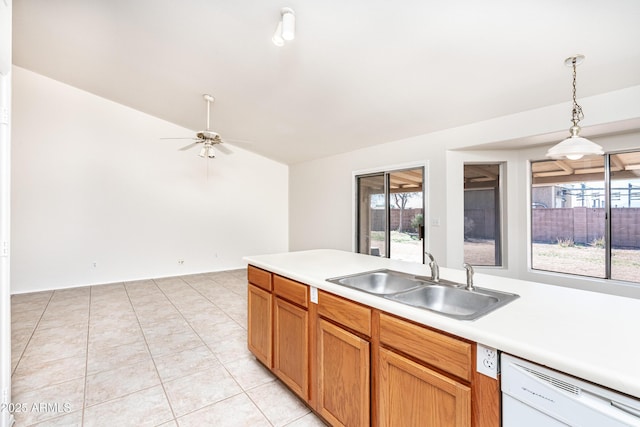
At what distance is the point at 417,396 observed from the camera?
3.86 ft

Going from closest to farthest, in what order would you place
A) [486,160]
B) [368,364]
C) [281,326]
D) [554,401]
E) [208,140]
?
[554,401], [368,364], [281,326], [208,140], [486,160]

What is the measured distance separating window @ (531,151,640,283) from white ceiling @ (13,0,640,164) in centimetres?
133

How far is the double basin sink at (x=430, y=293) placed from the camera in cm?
142

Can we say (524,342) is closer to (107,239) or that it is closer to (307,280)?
(307,280)

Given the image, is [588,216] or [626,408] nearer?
[626,408]

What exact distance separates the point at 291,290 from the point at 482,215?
12.3 ft

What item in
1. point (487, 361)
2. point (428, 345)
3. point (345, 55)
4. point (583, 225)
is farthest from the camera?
point (583, 225)

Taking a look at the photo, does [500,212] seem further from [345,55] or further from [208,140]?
[208,140]

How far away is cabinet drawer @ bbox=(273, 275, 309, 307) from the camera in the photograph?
5.94 ft

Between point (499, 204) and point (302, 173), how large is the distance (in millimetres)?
4151

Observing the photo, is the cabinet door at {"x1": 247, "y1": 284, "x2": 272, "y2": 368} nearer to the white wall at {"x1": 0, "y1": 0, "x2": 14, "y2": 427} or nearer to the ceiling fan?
the white wall at {"x1": 0, "y1": 0, "x2": 14, "y2": 427}

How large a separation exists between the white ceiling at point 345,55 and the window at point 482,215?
3.29 feet

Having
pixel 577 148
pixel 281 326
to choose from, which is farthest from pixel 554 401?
pixel 577 148

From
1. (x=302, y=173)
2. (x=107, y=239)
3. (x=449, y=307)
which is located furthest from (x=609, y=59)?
(x=107, y=239)
